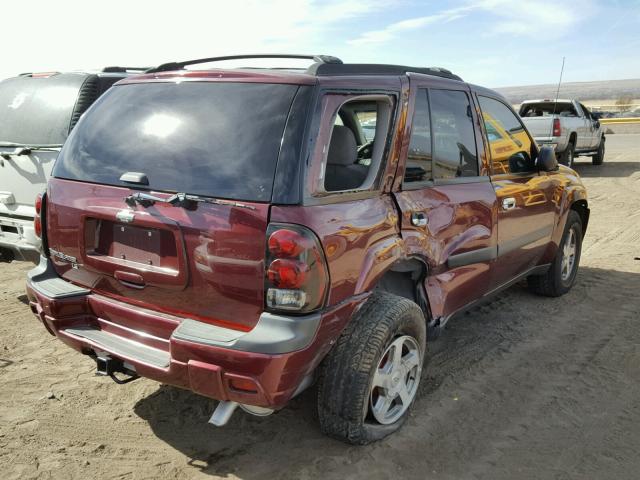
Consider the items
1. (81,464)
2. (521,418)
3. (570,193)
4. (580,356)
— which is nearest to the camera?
(81,464)

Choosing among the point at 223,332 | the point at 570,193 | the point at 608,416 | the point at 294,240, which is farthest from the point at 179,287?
the point at 570,193

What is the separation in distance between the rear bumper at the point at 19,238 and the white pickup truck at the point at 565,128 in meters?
11.3

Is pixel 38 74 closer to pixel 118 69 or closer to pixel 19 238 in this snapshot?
pixel 118 69

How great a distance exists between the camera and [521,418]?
3414mm

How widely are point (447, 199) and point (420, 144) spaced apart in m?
0.39

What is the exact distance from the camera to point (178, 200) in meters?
2.69

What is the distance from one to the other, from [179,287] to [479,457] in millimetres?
1724

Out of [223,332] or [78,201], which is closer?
[223,332]

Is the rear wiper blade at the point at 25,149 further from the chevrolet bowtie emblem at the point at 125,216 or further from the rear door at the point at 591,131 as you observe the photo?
the rear door at the point at 591,131

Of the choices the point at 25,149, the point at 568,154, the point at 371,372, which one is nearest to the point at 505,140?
the point at 371,372

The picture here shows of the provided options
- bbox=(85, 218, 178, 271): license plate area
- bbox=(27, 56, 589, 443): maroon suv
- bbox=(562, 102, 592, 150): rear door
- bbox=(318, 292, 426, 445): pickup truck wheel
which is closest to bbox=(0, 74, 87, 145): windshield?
bbox=(27, 56, 589, 443): maroon suv

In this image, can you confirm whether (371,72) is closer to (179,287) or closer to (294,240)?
(294,240)

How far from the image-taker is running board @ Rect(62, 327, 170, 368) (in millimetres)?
2766

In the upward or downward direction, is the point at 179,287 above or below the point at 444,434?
above
